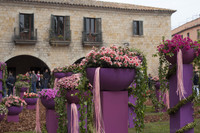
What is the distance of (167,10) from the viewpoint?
2138cm

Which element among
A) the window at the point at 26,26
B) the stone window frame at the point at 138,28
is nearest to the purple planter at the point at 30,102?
the window at the point at 26,26

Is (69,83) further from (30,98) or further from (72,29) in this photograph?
(72,29)

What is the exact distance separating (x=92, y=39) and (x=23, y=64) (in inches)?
274

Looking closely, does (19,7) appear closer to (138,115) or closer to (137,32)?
(137,32)

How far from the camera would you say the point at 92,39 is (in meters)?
19.8

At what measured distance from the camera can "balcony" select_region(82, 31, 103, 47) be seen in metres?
19.4

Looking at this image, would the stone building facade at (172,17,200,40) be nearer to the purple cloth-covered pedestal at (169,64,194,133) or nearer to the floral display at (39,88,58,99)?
the purple cloth-covered pedestal at (169,64,194,133)

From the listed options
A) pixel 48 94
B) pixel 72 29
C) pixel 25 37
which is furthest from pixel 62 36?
pixel 48 94

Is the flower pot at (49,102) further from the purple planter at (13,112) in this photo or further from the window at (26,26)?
the window at (26,26)

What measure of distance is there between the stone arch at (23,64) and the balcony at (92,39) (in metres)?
4.71

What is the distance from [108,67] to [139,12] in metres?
18.9

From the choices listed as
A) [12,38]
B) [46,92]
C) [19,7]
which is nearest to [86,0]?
[19,7]

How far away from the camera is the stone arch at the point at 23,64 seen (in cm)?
2144

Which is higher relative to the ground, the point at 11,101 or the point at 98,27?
the point at 98,27
